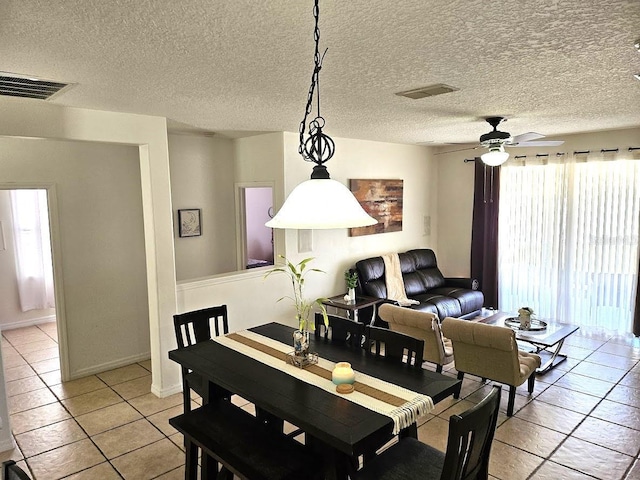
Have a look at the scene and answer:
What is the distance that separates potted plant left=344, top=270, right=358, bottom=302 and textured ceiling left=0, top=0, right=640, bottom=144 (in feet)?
7.60

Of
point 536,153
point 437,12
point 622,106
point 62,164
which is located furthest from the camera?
point 536,153

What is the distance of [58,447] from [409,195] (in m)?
5.41

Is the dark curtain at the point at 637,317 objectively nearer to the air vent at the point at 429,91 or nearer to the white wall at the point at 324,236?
the white wall at the point at 324,236

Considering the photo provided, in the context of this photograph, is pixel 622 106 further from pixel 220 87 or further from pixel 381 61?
pixel 220 87

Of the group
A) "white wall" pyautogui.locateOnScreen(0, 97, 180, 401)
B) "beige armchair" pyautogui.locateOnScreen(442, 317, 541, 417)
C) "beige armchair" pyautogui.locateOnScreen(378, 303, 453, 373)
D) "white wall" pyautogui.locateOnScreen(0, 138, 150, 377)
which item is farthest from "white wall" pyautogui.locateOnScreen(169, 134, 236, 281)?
"beige armchair" pyautogui.locateOnScreen(442, 317, 541, 417)

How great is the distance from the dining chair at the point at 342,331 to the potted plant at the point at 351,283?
6.45ft

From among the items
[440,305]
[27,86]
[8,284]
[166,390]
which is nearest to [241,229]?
[166,390]

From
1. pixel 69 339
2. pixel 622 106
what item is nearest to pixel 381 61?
pixel 622 106

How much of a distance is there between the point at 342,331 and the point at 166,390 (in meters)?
2.00

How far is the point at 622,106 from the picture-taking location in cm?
387

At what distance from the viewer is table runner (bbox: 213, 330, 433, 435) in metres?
2.22

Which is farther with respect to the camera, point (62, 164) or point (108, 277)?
point (108, 277)

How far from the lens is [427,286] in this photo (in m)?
6.53

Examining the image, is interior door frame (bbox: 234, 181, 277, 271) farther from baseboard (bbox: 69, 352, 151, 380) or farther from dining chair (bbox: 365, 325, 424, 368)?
dining chair (bbox: 365, 325, 424, 368)
